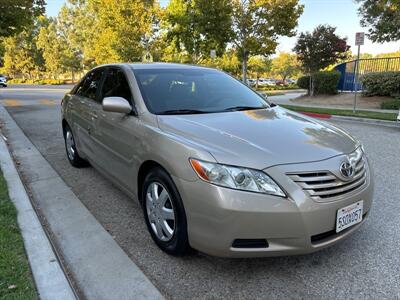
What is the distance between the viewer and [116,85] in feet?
13.4

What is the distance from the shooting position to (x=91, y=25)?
173 ft

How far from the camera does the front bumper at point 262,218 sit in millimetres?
2408

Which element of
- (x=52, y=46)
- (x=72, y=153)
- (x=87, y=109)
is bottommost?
(x=72, y=153)

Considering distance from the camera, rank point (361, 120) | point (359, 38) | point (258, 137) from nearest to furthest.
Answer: point (258, 137), point (361, 120), point (359, 38)

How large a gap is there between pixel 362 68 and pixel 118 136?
1842 cm

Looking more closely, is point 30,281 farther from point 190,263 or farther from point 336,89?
point 336,89

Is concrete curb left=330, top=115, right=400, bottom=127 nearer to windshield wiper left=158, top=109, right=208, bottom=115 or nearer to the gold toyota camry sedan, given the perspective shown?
the gold toyota camry sedan

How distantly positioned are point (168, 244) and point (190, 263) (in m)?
0.24

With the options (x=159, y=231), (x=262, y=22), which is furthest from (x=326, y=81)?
(x=159, y=231)

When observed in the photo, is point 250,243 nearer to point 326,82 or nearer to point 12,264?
point 12,264

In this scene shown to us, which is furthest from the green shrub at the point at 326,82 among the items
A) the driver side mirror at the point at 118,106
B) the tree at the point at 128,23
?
the driver side mirror at the point at 118,106

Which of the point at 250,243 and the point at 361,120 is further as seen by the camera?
the point at 361,120

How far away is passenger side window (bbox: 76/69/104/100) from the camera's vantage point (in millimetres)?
4750

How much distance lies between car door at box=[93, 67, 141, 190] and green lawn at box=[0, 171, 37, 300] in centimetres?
106
